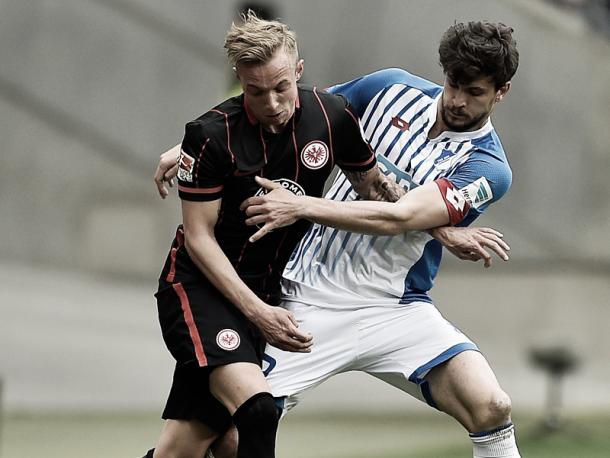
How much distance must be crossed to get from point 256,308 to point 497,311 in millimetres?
6702

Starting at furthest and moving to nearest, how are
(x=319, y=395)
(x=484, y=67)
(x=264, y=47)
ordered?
1. (x=319, y=395)
2. (x=484, y=67)
3. (x=264, y=47)

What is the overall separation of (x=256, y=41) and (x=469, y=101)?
34.3 inches

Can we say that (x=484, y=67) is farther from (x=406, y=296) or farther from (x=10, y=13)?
(x=10, y=13)

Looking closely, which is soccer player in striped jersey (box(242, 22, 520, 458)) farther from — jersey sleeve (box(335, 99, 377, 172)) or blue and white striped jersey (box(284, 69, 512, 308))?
jersey sleeve (box(335, 99, 377, 172))

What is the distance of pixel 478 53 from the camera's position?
181 inches

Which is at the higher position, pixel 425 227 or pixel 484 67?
pixel 484 67

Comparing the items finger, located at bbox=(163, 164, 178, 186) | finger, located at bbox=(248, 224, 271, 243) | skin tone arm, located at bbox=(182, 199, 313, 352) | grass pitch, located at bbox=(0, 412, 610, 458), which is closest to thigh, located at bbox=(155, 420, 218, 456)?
skin tone arm, located at bbox=(182, 199, 313, 352)

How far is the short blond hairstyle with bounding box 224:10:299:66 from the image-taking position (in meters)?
4.25

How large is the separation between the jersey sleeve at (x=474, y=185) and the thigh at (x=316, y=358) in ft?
1.94

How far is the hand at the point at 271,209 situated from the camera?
435cm

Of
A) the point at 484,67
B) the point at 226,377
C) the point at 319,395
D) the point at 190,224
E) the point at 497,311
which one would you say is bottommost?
the point at 319,395

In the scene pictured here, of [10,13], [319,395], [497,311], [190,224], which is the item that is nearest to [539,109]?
[497,311]

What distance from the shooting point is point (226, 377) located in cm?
449

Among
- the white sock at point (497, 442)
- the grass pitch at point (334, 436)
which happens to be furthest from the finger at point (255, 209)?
the grass pitch at point (334, 436)
